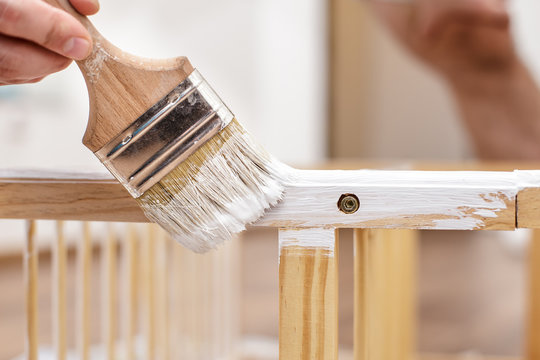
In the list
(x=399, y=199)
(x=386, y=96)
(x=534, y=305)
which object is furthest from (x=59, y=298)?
(x=386, y=96)

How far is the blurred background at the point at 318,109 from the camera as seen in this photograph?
1.71 metres

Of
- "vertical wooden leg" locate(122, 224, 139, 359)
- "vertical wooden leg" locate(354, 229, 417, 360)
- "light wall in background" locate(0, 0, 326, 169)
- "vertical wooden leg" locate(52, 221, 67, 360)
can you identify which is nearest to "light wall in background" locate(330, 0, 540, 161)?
"light wall in background" locate(0, 0, 326, 169)

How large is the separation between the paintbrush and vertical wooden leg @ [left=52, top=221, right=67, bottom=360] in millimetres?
151

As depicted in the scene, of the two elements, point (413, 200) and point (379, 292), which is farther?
point (379, 292)

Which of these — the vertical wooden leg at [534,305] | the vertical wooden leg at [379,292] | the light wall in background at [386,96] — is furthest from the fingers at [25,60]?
the light wall in background at [386,96]

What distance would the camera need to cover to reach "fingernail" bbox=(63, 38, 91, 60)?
315mm

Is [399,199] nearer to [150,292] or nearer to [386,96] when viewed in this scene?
[150,292]

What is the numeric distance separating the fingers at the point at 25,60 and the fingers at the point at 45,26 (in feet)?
0.04

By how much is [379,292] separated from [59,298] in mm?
252

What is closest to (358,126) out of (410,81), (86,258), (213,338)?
(410,81)

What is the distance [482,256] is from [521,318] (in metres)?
0.83

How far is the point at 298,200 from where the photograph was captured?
1.05ft

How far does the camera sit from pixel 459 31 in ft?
5.26

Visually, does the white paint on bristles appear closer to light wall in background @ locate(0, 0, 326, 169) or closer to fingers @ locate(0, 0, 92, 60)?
fingers @ locate(0, 0, 92, 60)
